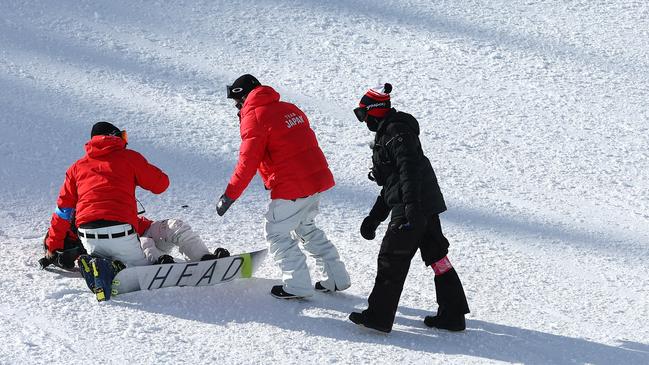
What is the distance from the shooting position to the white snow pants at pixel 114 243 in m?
6.77

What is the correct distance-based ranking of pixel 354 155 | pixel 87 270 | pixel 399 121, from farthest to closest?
1. pixel 354 155
2. pixel 87 270
3. pixel 399 121

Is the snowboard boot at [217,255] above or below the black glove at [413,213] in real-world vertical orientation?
below

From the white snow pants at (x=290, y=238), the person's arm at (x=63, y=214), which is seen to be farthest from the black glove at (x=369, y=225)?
the person's arm at (x=63, y=214)

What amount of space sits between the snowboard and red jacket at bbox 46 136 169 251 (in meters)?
0.39

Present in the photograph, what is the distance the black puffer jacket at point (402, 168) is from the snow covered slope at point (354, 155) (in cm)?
96

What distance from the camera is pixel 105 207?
6742mm

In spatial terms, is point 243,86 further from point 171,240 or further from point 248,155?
point 171,240

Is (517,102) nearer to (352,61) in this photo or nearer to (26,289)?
(352,61)

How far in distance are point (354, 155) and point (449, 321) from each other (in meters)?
3.56

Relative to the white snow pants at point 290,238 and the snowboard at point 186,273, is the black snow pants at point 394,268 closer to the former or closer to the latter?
the white snow pants at point 290,238

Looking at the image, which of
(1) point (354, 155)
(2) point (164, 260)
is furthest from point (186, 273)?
(1) point (354, 155)

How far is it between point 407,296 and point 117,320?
88.4 inches

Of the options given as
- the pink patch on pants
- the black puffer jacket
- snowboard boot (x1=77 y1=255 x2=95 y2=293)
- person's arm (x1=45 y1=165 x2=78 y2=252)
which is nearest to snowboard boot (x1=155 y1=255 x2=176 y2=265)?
snowboard boot (x1=77 y1=255 x2=95 y2=293)

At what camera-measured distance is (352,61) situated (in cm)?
1185
